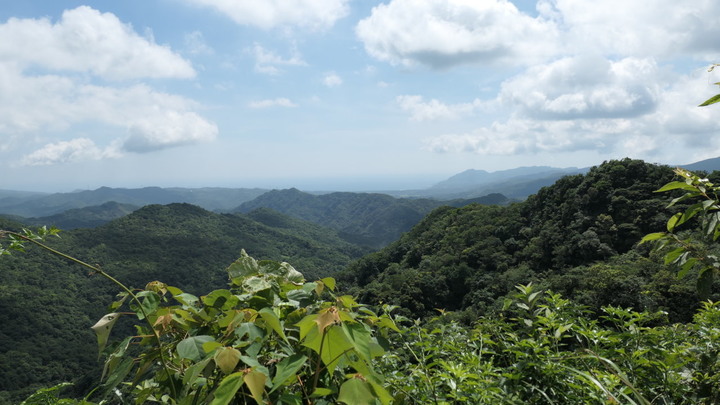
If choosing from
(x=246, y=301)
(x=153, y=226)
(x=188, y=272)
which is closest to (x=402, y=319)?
(x=246, y=301)

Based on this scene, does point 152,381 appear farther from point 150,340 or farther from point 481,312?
point 481,312

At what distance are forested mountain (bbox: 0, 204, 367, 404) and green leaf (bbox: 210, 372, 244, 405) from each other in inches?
1959

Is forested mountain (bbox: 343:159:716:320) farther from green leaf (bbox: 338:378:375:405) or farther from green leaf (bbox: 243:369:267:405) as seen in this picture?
green leaf (bbox: 243:369:267:405)

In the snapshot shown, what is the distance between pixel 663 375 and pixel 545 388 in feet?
1.31

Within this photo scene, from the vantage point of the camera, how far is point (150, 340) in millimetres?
996

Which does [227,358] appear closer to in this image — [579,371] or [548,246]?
[579,371]

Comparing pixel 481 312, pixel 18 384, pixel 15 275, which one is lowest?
pixel 18 384

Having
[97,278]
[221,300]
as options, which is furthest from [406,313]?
[97,278]

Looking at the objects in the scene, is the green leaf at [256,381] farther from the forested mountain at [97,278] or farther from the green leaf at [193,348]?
the forested mountain at [97,278]

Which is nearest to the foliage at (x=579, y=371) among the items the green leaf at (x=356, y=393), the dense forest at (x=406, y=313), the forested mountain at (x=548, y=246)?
the dense forest at (x=406, y=313)

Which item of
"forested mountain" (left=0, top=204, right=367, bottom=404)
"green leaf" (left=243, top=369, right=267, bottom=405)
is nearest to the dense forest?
"green leaf" (left=243, top=369, right=267, bottom=405)

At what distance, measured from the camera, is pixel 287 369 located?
0.77m

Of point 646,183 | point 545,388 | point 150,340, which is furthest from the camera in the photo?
point 646,183

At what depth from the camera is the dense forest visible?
2.93ft
